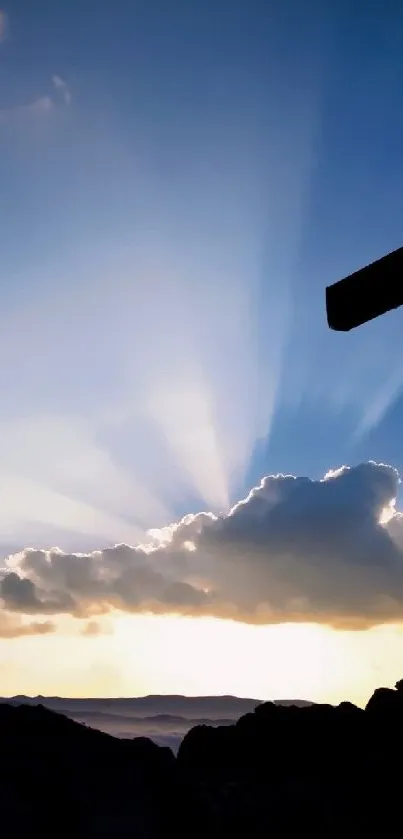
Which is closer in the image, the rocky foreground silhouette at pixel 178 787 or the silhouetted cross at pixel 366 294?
the silhouetted cross at pixel 366 294

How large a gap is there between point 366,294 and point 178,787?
8.41 m

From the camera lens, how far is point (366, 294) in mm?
2811

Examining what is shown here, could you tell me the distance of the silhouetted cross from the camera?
8.94ft

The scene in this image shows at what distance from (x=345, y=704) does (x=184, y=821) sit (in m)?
7.64

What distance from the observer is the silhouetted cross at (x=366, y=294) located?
8.94 feet

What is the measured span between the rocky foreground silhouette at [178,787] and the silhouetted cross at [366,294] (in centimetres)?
686

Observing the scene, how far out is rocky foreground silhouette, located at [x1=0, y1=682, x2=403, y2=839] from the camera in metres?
8.01

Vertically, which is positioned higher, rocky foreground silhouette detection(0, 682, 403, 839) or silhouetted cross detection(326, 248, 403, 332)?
Result: silhouetted cross detection(326, 248, 403, 332)

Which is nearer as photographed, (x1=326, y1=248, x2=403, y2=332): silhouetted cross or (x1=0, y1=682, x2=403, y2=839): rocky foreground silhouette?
(x1=326, y1=248, x2=403, y2=332): silhouetted cross

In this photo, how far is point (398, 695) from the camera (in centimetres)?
1523

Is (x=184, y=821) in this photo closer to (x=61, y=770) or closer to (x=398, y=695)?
(x=61, y=770)

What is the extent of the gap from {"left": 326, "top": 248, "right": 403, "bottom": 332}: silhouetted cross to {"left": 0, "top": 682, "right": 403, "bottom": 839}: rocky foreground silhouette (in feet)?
22.5

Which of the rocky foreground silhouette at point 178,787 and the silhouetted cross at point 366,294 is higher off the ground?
the silhouetted cross at point 366,294

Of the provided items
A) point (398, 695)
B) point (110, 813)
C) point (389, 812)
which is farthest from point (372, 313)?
point (398, 695)
